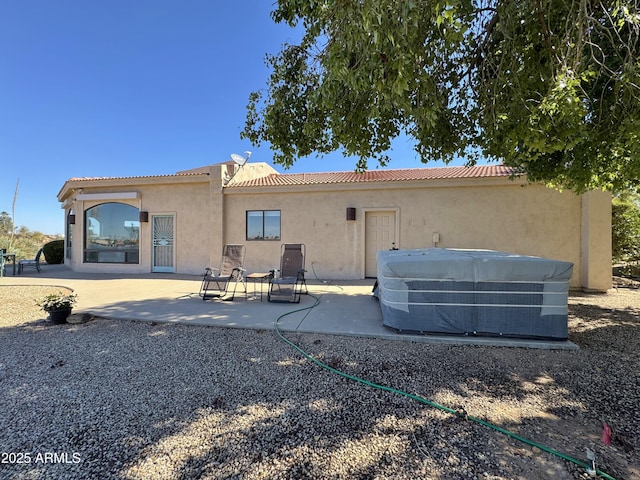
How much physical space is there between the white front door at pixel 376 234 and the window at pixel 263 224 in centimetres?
307

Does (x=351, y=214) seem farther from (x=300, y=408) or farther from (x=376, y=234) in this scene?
(x=300, y=408)

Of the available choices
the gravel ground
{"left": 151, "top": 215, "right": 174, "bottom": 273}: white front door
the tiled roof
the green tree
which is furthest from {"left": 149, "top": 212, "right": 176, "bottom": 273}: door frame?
the green tree

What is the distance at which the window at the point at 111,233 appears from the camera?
1115 centimetres

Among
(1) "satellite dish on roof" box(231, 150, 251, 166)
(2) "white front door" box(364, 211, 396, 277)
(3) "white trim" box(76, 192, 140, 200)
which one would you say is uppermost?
(1) "satellite dish on roof" box(231, 150, 251, 166)

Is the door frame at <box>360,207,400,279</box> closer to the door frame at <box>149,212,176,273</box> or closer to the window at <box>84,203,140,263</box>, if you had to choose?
the door frame at <box>149,212,176,273</box>

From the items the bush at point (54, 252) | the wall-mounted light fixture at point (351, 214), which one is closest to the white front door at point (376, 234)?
the wall-mounted light fixture at point (351, 214)

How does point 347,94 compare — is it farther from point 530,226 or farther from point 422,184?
point 530,226

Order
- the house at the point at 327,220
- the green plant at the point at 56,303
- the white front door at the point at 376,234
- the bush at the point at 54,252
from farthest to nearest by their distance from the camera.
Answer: the bush at the point at 54,252 < the white front door at the point at 376,234 < the house at the point at 327,220 < the green plant at the point at 56,303

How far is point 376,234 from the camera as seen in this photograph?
31.0ft

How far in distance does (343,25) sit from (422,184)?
6761 millimetres

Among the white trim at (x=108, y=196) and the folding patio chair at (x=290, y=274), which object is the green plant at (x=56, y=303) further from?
the white trim at (x=108, y=196)

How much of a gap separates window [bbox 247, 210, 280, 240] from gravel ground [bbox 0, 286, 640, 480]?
603cm

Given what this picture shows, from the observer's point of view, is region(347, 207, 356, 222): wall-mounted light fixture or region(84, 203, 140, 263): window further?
region(84, 203, 140, 263): window

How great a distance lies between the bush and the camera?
49.5 ft
